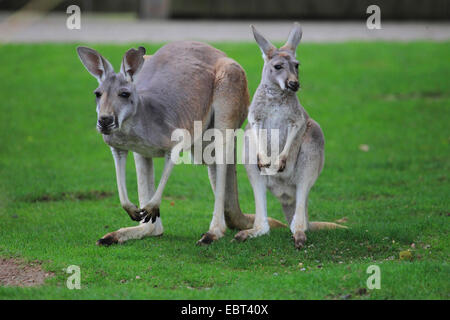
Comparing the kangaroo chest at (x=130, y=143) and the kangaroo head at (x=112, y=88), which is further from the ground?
the kangaroo head at (x=112, y=88)

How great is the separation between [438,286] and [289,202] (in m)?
1.66

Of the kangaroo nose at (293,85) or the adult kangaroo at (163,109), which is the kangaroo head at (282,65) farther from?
the adult kangaroo at (163,109)

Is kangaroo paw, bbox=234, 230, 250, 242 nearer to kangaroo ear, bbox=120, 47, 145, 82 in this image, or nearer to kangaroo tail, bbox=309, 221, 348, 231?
kangaroo tail, bbox=309, 221, 348, 231

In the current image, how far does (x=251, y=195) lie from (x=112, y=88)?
10.5 feet

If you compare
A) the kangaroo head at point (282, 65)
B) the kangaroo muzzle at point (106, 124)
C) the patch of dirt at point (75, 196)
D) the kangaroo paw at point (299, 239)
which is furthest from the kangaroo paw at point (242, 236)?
the patch of dirt at point (75, 196)

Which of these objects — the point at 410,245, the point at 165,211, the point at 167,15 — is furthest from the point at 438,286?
the point at 167,15

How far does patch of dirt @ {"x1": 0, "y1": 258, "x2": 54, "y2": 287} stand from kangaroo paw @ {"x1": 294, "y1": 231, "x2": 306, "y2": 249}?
5.89ft

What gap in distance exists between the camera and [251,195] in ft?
26.0

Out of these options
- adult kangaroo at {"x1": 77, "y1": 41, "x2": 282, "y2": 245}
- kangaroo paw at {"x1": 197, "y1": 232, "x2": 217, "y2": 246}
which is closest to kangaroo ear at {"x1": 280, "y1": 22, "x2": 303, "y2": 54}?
adult kangaroo at {"x1": 77, "y1": 41, "x2": 282, "y2": 245}

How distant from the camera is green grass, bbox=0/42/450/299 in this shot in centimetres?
471

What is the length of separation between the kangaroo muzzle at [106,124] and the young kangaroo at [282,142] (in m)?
1.19

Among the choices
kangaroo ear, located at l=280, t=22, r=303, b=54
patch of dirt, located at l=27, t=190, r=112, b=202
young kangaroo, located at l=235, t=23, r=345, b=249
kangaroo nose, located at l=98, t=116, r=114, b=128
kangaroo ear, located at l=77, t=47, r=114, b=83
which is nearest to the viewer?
kangaroo nose, located at l=98, t=116, r=114, b=128

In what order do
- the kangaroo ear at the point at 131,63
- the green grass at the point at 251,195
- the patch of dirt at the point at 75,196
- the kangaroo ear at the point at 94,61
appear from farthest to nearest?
the patch of dirt at the point at 75,196 < the kangaroo ear at the point at 131,63 < the kangaroo ear at the point at 94,61 < the green grass at the point at 251,195

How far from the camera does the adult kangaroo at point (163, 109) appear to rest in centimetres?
519
